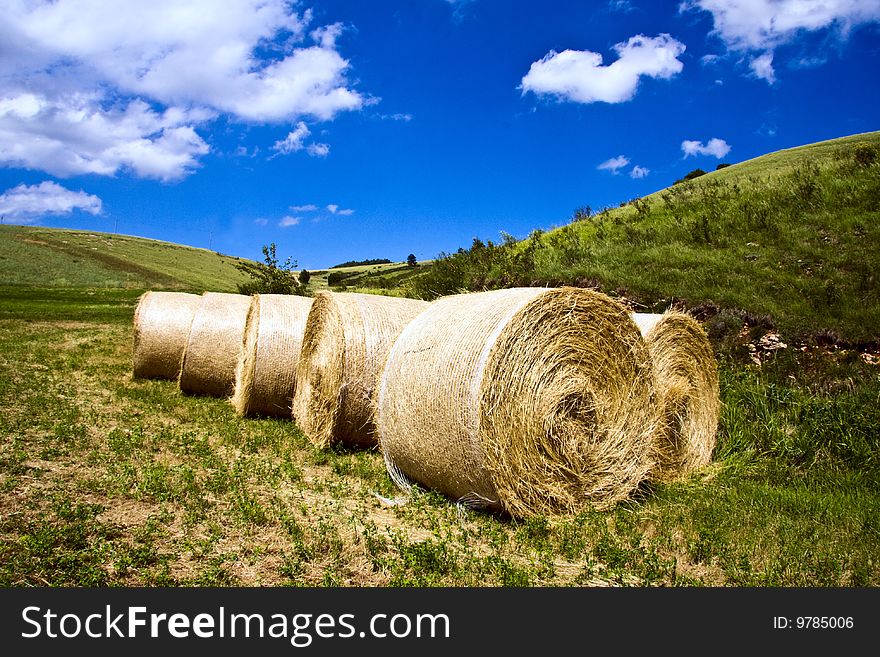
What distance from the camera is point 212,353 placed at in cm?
977

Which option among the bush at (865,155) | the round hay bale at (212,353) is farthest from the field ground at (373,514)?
the bush at (865,155)

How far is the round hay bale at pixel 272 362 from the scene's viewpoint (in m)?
8.38

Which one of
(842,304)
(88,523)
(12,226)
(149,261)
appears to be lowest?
(88,523)

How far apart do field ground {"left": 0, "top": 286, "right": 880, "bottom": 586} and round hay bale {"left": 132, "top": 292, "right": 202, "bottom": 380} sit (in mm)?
2781

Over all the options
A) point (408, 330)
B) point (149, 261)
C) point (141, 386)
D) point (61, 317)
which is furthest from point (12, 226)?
point (408, 330)

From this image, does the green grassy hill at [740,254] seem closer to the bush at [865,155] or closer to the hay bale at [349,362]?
the bush at [865,155]

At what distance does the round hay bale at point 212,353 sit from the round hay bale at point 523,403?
5019mm

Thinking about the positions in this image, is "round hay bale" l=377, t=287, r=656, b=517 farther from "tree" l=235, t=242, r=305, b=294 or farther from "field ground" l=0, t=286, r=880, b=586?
"tree" l=235, t=242, r=305, b=294

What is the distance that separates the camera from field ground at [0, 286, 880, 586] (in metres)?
3.81

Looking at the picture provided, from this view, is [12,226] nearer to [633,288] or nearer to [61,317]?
[61,317]

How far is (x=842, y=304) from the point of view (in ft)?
31.9

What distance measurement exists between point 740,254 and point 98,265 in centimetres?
6998

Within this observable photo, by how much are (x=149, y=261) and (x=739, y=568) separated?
86.1 m

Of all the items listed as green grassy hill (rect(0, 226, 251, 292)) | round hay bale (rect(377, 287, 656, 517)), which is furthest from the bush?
green grassy hill (rect(0, 226, 251, 292))
